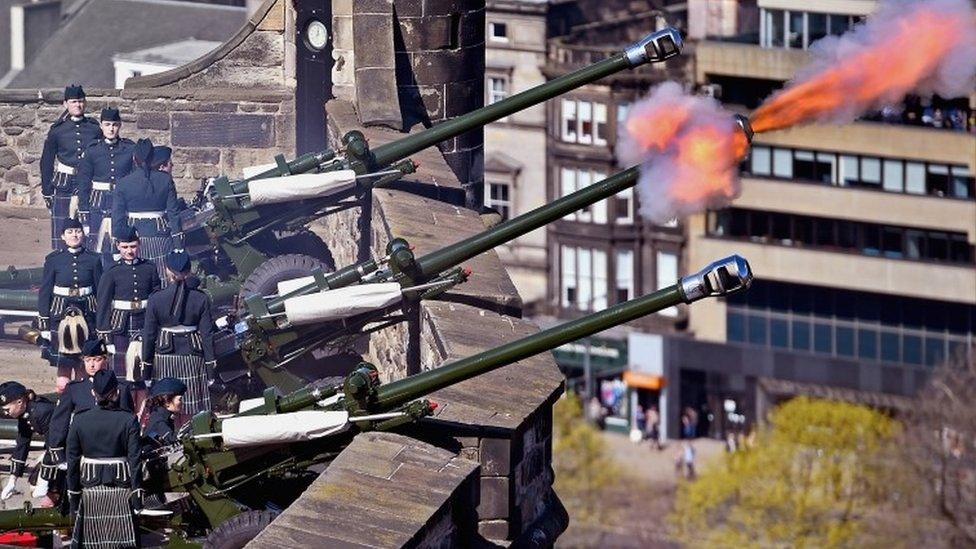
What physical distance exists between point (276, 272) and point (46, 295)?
217cm

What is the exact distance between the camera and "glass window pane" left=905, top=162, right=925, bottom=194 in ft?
295

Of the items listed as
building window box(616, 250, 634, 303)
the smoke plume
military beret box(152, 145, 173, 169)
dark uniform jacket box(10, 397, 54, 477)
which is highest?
the smoke plume

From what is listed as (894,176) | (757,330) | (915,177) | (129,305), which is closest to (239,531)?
(129,305)

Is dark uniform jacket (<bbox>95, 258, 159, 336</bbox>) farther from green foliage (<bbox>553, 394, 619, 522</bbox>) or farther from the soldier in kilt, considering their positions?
green foliage (<bbox>553, 394, 619, 522</bbox>)

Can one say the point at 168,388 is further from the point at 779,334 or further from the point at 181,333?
the point at 779,334

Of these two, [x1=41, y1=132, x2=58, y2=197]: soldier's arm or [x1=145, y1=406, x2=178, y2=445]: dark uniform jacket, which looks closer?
[x1=145, y1=406, x2=178, y2=445]: dark uniform jacket

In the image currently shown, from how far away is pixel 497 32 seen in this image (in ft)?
324

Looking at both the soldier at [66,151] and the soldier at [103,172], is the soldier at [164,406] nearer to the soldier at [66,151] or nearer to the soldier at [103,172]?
the soldier at [103,172]

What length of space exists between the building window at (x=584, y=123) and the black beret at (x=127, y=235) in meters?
67.2

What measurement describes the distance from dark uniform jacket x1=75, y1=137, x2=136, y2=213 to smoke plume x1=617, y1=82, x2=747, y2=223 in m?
7.39

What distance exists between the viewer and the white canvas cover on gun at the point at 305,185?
94.7ft

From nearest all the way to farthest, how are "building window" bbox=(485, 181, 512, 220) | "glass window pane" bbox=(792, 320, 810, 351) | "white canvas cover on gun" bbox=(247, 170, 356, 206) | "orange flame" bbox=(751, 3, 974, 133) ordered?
"orange flame" bbox=(751, 3, 974, 133), "white canvas cover on gun" bbox=(247, 170, 356, 206), "glass window pane" bbox=(792, 320, 810, 351), "building window" bbox=(485, 181, 512, 220)

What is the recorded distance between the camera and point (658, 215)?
1027 inches

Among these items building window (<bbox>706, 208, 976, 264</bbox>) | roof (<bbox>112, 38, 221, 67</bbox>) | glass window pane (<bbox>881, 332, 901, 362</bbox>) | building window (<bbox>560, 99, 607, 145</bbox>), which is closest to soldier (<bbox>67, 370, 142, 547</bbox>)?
roof (<bbox>112, 38, 221, 67</bbox>)
